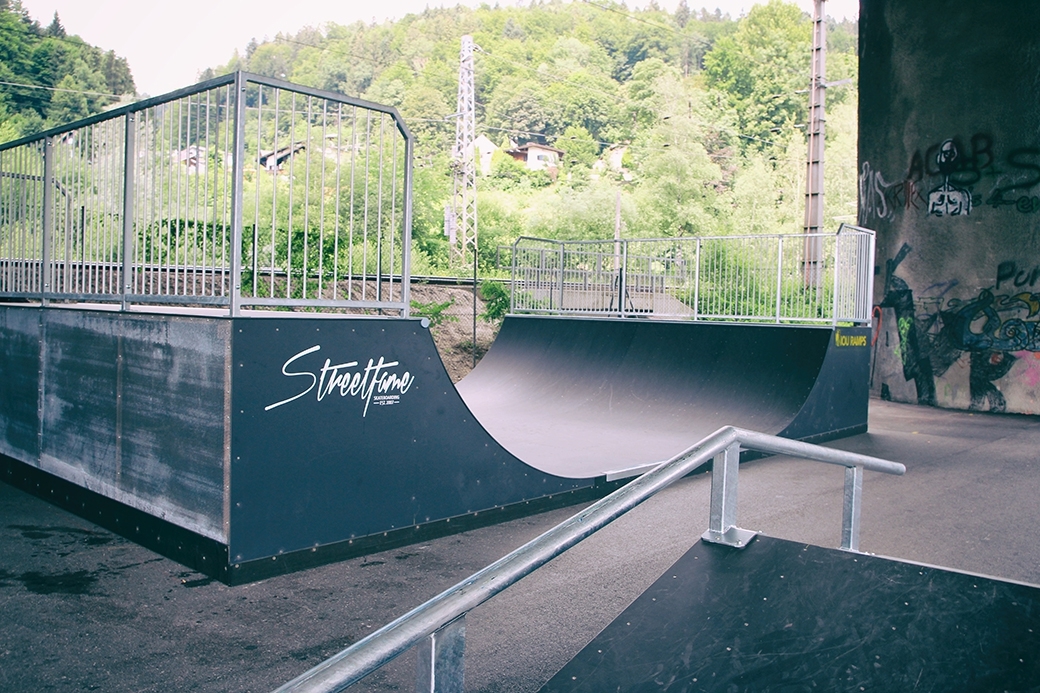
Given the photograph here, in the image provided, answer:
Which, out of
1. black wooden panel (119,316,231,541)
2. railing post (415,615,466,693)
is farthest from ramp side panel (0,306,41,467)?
railing post (415,615,466,693)

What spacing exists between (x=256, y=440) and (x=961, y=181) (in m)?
13.9

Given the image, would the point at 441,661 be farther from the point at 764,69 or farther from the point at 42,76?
the point at 764,69

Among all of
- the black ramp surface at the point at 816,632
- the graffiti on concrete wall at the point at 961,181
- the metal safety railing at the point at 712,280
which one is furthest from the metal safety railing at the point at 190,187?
the graffiti on concrete wall at the point at 961,181

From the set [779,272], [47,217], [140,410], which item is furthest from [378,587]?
[779,272]

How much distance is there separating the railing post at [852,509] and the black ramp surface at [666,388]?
4.20m

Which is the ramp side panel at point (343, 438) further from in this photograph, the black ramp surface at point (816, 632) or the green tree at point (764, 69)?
the green tree at point (764, 69)

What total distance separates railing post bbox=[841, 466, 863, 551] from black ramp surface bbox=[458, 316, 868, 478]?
4204mm

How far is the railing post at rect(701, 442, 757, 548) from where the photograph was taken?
4086 millimetres

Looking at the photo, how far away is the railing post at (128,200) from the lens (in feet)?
18.7

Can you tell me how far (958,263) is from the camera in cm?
1507

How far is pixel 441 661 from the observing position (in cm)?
222

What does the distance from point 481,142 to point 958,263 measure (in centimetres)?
12099

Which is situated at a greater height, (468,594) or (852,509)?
(468,594)

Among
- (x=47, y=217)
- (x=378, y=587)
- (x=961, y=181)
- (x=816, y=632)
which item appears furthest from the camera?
(x=961, y=181)
